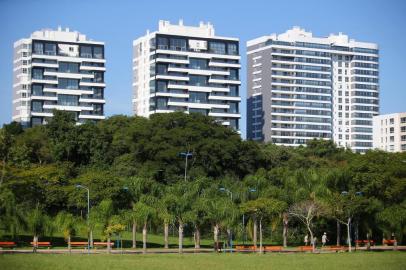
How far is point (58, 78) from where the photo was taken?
472 ft

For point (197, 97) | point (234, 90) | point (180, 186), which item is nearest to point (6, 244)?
point (180, 186)

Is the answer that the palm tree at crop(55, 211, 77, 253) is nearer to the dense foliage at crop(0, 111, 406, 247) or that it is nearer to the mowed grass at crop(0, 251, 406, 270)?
the dense foliage at crop(0, 111, 406, 247)

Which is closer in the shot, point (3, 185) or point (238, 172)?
point (3, 185)

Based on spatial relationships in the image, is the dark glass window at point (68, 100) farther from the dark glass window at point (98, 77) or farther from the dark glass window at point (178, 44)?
the dark glass window at point (178, 44)

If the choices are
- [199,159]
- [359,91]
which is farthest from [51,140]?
[359,91]

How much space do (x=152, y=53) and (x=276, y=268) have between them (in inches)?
4304

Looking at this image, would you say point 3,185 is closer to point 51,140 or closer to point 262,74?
point 51,140

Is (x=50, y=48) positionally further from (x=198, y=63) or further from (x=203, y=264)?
(x=203, y=264)

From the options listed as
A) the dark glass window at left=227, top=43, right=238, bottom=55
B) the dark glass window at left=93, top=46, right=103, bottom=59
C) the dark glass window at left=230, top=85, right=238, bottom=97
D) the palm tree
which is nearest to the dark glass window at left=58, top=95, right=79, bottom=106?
the dark glass window at left=93, top=46, right=103, bottom=59

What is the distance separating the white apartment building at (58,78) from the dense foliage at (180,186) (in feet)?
144

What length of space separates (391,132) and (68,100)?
6152cm

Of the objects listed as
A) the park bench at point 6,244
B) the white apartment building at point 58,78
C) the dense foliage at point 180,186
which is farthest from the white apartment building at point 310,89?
the park bench at point 6,244

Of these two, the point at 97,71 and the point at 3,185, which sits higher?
the point at 97,71

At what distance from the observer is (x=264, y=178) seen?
72062 millimetres
